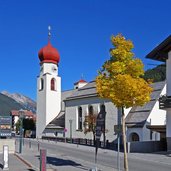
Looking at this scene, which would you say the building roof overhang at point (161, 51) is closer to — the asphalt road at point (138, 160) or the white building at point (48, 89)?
the asphalt road at point (138, 160)

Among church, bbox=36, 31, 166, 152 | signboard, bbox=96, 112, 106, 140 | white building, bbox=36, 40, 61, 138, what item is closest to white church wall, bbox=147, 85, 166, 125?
church, bbox=36, 31, 166, 152

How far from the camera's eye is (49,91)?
8894 centimetres

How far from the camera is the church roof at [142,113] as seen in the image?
51644 mm

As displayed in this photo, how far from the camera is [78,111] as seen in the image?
2894 inches

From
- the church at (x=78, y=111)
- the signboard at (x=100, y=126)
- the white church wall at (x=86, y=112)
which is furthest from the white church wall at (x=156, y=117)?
the signboard at (x=100, y=126)

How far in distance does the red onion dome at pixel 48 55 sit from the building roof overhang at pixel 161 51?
52876mm

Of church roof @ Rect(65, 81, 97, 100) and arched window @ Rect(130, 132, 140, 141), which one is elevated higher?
church roof @ Rect(65, 81, 97, 100)

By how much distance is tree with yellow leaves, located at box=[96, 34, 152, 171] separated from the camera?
18.8 meters

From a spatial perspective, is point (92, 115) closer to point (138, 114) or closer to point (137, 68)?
point (138, 114)

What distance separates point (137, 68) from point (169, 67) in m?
19.3

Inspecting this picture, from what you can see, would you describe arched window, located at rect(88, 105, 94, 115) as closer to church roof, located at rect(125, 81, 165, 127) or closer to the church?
→ the church

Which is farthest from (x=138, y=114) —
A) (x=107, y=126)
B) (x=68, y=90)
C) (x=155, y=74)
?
(x=155, y=74)

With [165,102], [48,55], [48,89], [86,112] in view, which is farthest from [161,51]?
[48,55]

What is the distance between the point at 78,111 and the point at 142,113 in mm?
22102
